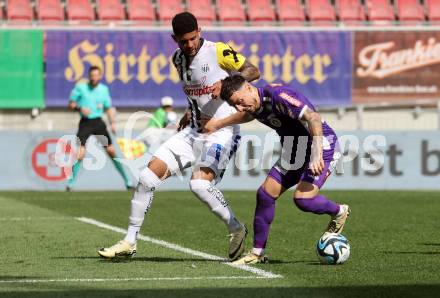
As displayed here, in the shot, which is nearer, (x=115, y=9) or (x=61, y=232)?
(x=61, y=232)

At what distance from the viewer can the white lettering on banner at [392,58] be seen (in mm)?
25359

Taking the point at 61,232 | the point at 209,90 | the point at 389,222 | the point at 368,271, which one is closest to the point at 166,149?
the point at 209,90

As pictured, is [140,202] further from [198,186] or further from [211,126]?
[211,126]

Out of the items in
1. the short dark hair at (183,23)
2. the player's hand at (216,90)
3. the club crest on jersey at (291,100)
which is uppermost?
the short dark hair at (183,23)

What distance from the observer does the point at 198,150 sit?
927 cm

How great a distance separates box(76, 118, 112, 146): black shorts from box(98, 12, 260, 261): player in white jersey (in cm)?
1067

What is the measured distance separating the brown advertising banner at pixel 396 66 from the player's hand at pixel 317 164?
16957mm

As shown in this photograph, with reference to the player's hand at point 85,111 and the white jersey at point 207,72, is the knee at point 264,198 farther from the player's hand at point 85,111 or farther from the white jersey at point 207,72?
the player's hand at point 85,111

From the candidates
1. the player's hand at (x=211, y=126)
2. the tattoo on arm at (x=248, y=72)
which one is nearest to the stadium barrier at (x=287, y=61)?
the player's hand at (x=211, y=126)

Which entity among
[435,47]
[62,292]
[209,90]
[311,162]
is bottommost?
[62,292]

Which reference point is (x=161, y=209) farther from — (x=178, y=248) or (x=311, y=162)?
(x=311, y=162)

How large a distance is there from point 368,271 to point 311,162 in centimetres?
94

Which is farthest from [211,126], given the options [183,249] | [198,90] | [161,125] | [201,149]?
[161,125]

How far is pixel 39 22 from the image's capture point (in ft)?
81.9
